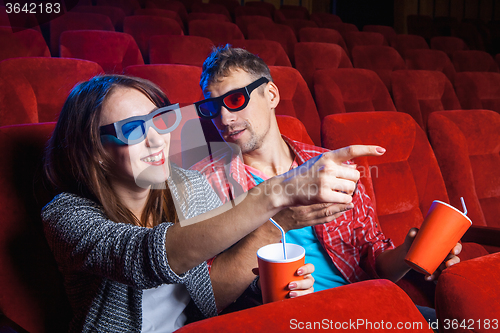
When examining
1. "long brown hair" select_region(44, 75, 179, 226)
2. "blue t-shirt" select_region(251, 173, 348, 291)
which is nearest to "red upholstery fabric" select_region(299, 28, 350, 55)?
"blue t-shirt" select_region(251, 173, 348, 291)

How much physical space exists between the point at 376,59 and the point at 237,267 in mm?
1480

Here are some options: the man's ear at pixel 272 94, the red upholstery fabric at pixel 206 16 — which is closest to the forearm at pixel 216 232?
the man's ear at pixel 272 94

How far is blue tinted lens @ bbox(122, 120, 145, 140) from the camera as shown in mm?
399

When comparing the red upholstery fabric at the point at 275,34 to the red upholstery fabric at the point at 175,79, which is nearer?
the red upholstery fabric at the point at 175,79

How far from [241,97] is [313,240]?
27 centimetres

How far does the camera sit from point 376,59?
5.52 feet

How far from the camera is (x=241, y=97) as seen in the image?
25.1 inches

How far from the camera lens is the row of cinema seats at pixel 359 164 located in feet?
1.40

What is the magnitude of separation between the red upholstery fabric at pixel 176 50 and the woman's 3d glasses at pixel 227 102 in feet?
1.94

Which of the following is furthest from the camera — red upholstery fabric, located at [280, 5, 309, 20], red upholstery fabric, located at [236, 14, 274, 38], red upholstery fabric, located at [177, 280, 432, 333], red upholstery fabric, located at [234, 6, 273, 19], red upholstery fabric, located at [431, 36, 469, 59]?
red upholstery fabric, located at [280, 5, 309, 20]

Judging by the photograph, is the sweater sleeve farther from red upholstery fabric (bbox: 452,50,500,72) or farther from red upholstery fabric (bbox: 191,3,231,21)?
red upholstery fabric (bbox: 452,50,500,72)

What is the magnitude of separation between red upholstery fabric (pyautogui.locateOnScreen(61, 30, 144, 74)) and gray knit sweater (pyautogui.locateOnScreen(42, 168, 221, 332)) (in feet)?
2.30

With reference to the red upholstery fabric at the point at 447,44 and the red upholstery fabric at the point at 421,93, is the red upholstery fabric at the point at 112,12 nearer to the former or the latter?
the red upholstery fabric at the point at 421,93

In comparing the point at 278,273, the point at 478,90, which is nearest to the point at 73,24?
the point at 278,273
